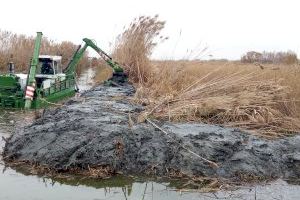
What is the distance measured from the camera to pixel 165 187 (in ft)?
25.3

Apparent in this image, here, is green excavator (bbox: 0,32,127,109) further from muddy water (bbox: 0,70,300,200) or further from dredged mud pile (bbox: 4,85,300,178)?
muddy water (bbox: 0,70,300,200)

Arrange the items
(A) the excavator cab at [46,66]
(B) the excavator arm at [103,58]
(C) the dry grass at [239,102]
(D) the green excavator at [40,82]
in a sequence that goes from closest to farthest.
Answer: (C) the dry grass at [239,102]
(D) the green excavator at [40,82]
(B) the excavator arm at [103,58]
(A) the excavator cab at [46,66]

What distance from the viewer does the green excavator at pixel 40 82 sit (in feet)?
53.1

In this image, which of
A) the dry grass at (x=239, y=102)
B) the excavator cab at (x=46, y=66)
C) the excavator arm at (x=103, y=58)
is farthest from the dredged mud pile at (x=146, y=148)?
the excavator cab at (x=46, y=66)

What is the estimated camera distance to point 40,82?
61.0ft

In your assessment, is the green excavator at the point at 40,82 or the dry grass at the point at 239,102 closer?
the dry grass at the point at 239,102

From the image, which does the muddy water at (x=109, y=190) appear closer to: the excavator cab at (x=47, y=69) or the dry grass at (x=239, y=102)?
the dry grass at (x=239, y=102)

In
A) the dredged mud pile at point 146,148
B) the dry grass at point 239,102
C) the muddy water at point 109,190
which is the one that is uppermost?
the dry grass at point 239,102

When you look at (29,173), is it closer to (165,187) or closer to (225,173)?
(165,187)

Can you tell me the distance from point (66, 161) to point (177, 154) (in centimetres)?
177

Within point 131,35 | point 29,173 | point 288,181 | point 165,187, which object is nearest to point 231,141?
point 288,181

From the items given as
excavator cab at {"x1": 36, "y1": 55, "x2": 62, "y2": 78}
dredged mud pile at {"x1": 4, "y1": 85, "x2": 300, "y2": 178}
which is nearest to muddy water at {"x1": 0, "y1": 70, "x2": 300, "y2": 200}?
dredged mud pile at {"x1": 4, "y1": 85, "x2": 300, "y2": 178}

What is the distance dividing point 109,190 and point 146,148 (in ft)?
4.35

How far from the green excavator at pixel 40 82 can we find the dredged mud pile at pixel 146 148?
5.84 metres
